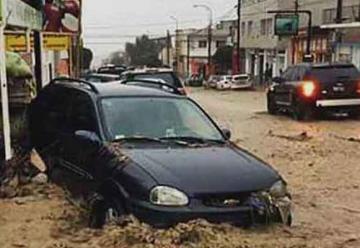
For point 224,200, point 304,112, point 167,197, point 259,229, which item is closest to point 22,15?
point 167,197

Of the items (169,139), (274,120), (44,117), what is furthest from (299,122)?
(169,139)

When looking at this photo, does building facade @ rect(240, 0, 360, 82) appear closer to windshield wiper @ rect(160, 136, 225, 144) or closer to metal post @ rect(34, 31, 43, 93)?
metal post @ rect(34, 31, 43, 93)

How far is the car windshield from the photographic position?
8797 mm

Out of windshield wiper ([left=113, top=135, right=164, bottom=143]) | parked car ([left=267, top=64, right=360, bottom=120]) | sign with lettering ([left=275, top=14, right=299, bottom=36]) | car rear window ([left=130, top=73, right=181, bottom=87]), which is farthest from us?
sign with lettering ([left=275, top=14, right=299, bottom=36])

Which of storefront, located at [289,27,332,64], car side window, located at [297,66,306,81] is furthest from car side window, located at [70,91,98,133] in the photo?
storefront, located at [289,27,332,64]

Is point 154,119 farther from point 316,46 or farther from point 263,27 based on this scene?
point 263,27

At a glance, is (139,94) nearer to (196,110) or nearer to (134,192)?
(196,110)

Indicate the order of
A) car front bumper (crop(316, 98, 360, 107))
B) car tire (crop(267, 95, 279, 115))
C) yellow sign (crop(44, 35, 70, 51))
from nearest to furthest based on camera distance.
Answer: yellow sign (crop(44, 35, 70, 51)) → car front bumper (crop(316, 98, 360, 107)) → car tire (crop(267, 95, 279, 115))

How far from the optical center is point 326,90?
2361 cm

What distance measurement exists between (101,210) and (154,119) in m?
1.43

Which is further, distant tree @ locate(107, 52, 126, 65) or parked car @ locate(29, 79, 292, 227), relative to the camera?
distant tree @ locate(107, 52, 126, 65)

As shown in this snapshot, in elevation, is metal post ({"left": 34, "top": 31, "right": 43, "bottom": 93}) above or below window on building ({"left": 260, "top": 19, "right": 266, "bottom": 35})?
above

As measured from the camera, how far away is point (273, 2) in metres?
78.2

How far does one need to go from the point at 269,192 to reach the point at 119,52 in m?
154
